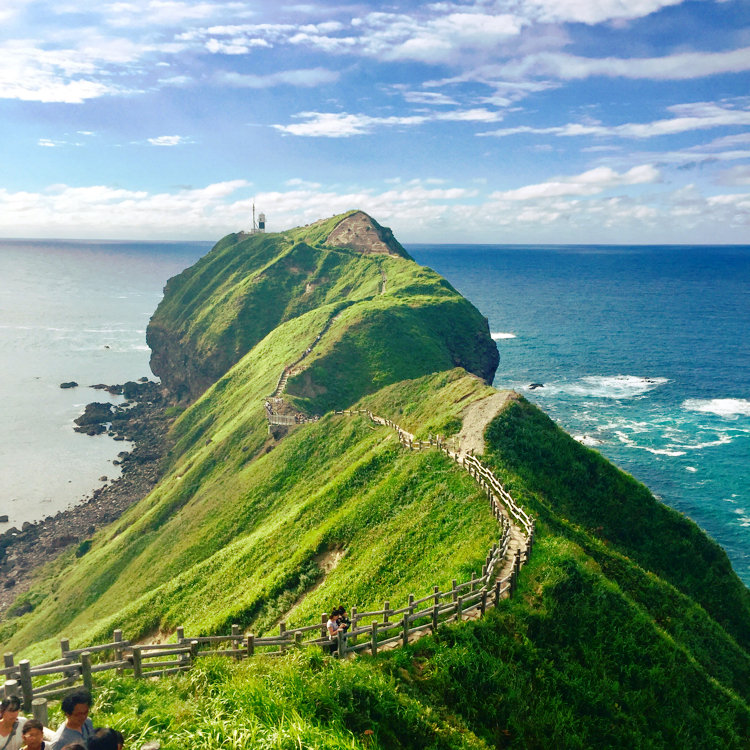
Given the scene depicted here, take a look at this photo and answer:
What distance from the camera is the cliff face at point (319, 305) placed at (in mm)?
81312

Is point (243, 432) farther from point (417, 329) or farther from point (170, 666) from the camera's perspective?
point (170, 666)

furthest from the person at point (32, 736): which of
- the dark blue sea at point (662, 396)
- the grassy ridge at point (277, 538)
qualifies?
the dark blue sea at point (662, 396)

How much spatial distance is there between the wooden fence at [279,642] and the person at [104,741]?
3.09m

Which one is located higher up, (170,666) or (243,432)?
(170,666)

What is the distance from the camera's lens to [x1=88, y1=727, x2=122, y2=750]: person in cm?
1002

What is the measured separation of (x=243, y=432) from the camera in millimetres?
65625

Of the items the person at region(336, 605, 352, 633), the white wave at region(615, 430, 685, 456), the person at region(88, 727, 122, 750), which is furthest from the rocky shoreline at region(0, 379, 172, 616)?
the white wave at region(615, 430, 685, 456)

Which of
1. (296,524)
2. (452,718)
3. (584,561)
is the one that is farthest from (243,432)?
(452,718)

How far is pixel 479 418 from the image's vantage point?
39.3 metres

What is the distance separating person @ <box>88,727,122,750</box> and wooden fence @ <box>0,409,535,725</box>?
3.09 metres

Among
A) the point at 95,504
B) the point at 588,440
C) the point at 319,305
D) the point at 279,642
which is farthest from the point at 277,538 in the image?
the point at 319,305

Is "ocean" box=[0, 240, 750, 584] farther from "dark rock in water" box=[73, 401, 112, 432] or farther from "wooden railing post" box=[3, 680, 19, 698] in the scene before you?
"wooden railing post" box=[3, 680, 19, 698]

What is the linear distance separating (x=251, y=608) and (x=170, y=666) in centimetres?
1295

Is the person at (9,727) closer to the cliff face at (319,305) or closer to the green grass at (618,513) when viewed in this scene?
the green grass at (618,513)
